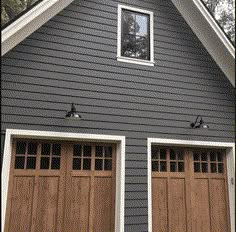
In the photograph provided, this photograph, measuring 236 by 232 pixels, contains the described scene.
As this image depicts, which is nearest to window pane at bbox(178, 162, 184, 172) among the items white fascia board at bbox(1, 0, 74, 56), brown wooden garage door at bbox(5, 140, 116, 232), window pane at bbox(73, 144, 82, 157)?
brown wooden garage door at bbox(5, 140, 116, 232)

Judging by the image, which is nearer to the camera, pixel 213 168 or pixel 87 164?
pixel 87 164

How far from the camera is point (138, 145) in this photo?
5.61 m

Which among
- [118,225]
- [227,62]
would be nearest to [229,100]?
[227,62]

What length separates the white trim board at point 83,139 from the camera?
471cm

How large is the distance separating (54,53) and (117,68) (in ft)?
4.29

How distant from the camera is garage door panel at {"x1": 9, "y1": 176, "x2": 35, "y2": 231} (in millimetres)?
4766

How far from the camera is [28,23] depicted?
197 inches

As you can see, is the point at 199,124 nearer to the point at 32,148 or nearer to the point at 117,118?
the point at 117,118

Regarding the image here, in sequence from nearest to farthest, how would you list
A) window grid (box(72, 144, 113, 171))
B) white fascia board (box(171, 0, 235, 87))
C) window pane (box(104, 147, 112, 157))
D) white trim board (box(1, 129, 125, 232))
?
white trim board (box(1, 129, 125, 232))
window grid (box(72, 144, 113, 171))
window pane (box(104, 147, 112, 157))
white fascia board (box(171, 0, 235, 87))

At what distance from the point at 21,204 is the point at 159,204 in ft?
8.88

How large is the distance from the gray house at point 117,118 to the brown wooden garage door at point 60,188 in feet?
0.06

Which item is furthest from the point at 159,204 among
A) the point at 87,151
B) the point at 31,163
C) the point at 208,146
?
the point at 31,163

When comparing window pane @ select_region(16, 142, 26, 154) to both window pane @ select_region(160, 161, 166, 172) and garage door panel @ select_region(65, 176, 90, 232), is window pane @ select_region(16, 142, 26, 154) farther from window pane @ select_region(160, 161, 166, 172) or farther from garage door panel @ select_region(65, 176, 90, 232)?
window pane @ select_region(160, 161, 166, 172)

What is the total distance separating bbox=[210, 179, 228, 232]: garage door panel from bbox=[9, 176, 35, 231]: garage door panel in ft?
12.8
